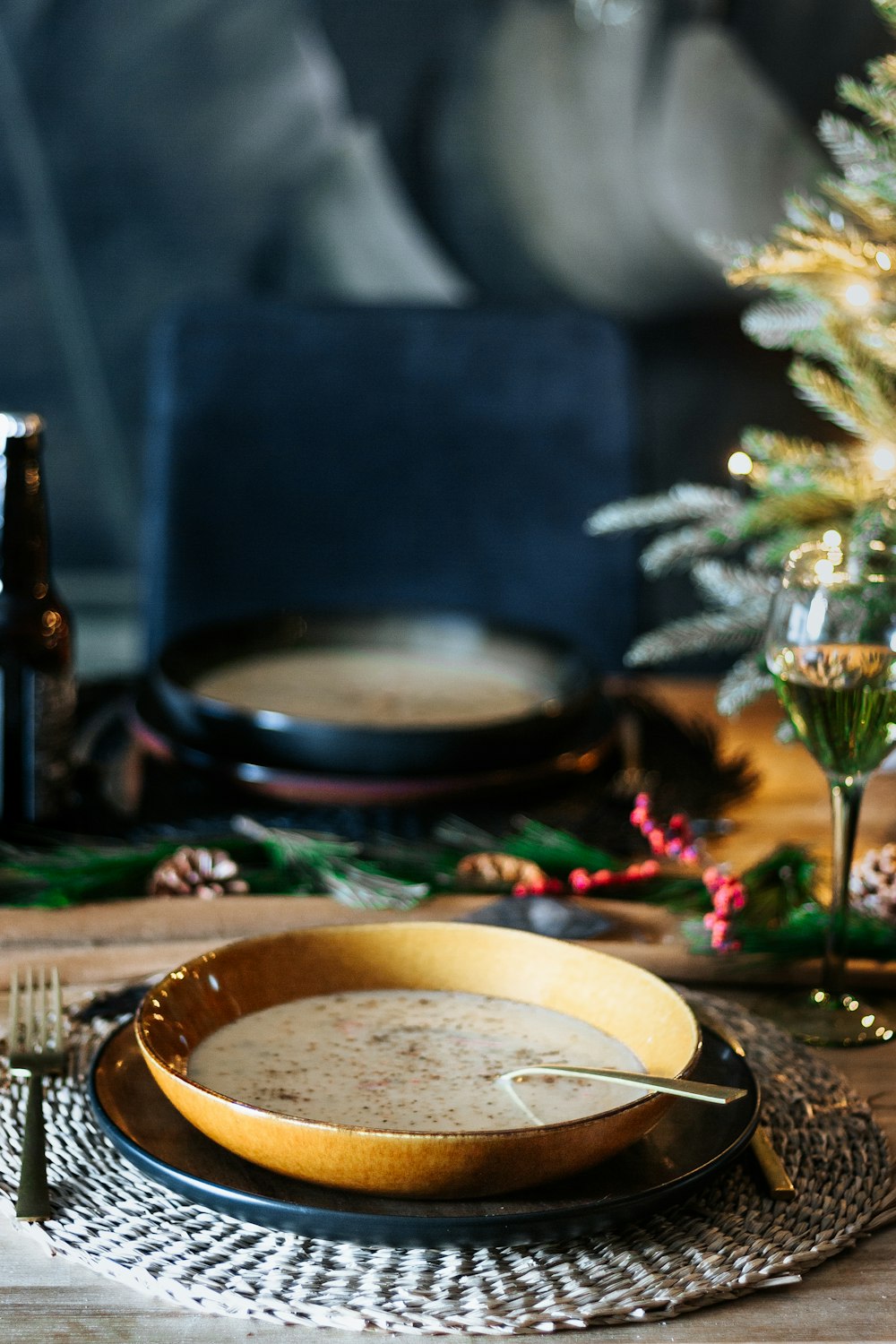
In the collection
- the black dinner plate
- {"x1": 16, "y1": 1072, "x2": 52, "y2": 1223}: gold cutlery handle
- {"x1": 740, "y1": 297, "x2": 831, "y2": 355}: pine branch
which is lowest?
{"x1": 16, "y1": 1072, "x2": 52, "y2": 1223}: gold cutlery handle

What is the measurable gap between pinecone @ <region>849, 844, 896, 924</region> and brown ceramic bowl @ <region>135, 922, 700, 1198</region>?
28 cm

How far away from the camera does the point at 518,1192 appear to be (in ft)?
1.68

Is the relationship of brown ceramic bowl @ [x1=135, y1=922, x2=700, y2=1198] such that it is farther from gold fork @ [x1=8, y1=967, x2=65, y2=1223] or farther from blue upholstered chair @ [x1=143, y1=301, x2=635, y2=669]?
blue upholstered chair @ [x1=143, y1=301, x2=635, y2=669]

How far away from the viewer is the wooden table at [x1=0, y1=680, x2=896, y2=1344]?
485 millimetres

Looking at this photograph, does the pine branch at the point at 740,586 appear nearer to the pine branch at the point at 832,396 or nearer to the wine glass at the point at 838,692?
the pine branch at the point at 832,396

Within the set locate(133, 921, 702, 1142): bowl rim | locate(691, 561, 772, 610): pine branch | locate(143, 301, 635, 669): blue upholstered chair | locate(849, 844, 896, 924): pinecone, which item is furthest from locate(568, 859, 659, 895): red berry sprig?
locate(143, 301, 635, 669): blue upholstered chair

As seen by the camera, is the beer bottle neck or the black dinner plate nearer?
the black dinner plate

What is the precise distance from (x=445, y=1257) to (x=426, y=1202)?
0.07 feet

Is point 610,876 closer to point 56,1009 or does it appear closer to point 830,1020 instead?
point 830,1020

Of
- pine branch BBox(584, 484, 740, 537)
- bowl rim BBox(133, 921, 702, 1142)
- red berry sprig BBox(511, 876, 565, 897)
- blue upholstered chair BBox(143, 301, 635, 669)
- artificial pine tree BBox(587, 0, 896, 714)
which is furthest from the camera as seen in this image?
blue upholstered chair BBox(143, 301, 635, 669)

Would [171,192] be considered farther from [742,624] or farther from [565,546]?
[742,624]

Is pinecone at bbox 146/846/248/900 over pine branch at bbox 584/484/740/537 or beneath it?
beneath

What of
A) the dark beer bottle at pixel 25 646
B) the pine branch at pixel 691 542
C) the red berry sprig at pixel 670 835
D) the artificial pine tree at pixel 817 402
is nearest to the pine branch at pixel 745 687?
the artificial pine tree at pixel 817 402

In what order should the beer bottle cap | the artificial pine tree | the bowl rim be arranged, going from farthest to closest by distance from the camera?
the artificial pine tree → the beer bottle cap → the bowl rim
